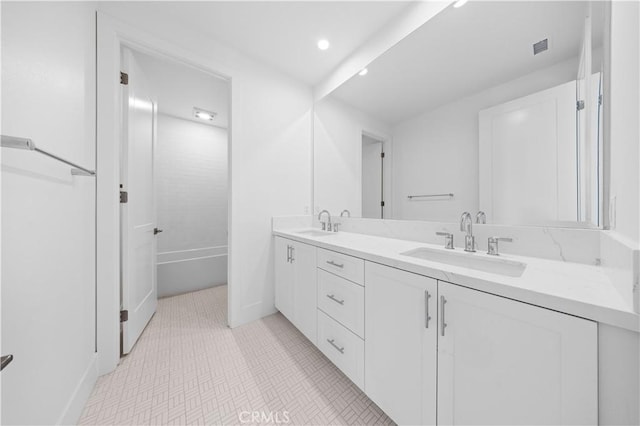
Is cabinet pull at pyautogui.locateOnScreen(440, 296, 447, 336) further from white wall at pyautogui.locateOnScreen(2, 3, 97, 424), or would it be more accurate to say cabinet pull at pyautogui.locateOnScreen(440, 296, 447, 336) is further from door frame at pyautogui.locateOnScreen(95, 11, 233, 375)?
door frame at pyautogui.locateOnScreen(95, 11, 233, 375)

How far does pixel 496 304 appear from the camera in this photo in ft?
2.20

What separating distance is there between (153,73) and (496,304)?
10.1 ft

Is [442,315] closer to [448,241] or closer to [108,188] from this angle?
[448,241]

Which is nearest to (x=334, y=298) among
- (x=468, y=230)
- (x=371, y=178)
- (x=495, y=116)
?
(x=468, y=230)

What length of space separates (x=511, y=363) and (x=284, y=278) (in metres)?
1.56

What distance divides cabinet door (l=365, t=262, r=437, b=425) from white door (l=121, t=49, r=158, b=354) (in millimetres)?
1681

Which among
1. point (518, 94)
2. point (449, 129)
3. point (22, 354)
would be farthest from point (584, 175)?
point (22, 354)

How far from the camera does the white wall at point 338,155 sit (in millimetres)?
2053

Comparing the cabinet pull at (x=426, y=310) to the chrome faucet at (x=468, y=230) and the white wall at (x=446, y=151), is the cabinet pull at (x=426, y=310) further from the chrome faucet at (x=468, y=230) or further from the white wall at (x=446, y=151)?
the white wall at (x=446, y=151)


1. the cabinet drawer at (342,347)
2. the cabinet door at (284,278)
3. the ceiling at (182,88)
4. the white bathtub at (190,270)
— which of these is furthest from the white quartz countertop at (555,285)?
the white bathtub at (190,270)

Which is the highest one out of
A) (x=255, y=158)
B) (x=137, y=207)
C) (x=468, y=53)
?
(x=468, y=53)

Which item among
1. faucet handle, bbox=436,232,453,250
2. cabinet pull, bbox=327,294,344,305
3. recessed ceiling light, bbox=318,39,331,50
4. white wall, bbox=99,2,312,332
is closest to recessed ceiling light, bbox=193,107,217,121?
white wall, bbox=99,2,312,332

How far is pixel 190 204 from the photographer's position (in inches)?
118

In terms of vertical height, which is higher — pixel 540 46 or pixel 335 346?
pixel 540 46
